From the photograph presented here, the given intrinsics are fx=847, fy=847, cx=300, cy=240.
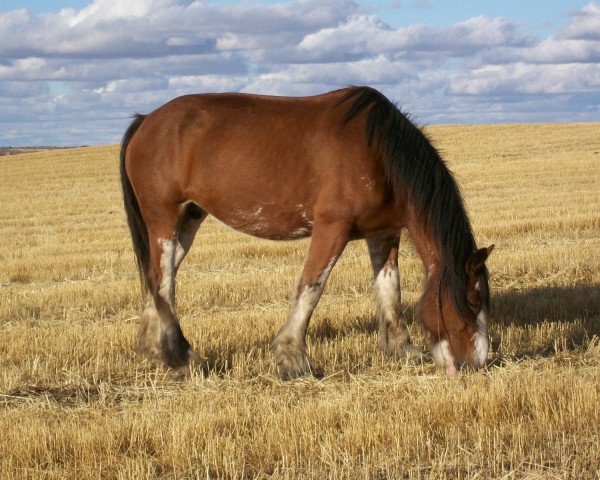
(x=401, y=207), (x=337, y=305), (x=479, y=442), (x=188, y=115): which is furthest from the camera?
(x=337, y=305)

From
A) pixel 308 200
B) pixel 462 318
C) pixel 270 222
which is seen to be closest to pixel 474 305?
pixel 462 318

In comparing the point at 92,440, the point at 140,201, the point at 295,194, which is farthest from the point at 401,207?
the point at 92,440

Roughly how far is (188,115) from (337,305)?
3189 millimetres

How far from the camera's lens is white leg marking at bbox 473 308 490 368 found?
22.1 ft

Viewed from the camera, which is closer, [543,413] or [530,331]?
[543,413]

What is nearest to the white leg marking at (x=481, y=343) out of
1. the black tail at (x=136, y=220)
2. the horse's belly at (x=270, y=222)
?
the horse's belly at (x=270, y=222)

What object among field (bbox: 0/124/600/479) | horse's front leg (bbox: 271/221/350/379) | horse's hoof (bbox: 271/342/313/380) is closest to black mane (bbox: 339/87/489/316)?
horse's front leg (bbox: 271/221/350/379)

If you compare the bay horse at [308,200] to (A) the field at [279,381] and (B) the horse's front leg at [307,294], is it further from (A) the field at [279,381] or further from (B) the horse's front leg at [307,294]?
(A) the field at [279,381]

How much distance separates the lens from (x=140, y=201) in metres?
8.37

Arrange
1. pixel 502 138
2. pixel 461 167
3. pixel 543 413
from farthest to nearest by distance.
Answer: pixel 502 138, pixel 461 167, pixel 543 413

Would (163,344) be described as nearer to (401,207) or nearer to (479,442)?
(401,207)

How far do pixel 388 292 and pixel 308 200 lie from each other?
4.30 ft

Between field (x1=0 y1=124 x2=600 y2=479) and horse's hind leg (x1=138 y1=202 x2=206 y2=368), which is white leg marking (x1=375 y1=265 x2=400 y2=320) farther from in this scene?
horse's hind leg (x1=138 y1=202 x2=206 y2=368)

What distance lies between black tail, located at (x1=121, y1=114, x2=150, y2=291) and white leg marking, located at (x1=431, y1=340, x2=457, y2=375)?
3093 mm
